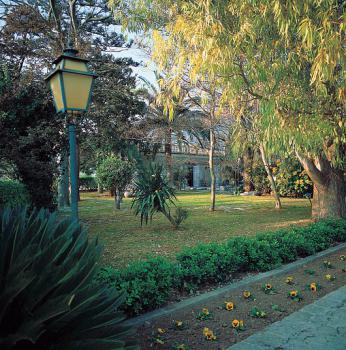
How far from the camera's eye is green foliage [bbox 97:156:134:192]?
45.6 ft

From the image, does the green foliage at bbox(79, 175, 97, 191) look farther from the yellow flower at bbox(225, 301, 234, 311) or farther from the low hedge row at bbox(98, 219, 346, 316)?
the yellow flower at bbox(225, 301, 234, 311)

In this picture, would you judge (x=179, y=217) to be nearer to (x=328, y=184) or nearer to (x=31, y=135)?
(x=328, y=184)

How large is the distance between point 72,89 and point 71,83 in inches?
2.8

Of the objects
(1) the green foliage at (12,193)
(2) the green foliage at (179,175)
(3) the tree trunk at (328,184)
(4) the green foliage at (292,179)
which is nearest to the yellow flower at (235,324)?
(1) the green foliage at (12,193)

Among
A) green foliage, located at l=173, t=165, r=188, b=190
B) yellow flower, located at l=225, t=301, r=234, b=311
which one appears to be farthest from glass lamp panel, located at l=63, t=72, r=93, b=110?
green foliage, located at l=173, t=165, r=188, b=190

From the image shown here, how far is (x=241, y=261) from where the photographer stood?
484 centimetres

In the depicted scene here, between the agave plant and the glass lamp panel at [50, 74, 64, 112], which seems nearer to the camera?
the glass lamp panel at [50, 74, 64, 112]

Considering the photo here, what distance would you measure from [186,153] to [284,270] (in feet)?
73.4

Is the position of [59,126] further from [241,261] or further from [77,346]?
[77,346]

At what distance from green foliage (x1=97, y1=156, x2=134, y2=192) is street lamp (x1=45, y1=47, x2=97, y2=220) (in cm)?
958

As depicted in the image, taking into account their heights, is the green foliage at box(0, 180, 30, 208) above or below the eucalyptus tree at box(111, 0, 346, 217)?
below

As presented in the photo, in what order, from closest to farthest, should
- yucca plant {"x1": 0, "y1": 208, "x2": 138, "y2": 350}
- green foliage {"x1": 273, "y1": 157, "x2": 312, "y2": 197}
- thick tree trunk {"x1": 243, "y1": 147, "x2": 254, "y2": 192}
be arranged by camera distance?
1. yucca plant {"x1": 0, "y1": 208, "x2": 138, "y2": 350}
2. green foliage {"x1": 273, "y1": 157, "x2": 312, "y2": 197}
3. thick tree trunk {"x1": 243, "y1": 147, "x2": 254, "y2": 192}

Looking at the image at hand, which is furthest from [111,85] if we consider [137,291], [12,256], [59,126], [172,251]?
[12,256]

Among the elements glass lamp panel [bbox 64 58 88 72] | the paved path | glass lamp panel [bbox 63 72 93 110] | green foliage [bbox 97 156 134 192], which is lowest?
the paved path
